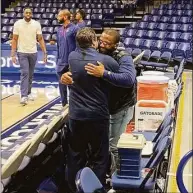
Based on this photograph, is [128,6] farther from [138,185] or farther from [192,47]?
[138,185]

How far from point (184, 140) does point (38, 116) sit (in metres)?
2.28

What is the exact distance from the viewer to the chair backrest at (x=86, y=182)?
2646mm

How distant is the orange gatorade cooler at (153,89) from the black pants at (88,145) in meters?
1.37

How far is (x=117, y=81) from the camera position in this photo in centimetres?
358

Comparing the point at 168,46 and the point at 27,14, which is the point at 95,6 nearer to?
the point at 168,46

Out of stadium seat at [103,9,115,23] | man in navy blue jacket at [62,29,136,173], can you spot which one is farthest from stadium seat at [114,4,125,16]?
man in navy blue jacket at [62,29,136,173]

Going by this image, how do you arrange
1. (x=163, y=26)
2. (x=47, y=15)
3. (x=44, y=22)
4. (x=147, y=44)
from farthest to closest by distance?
(x=47, y=15), (x=44, y=22), (x=163, y=26), (x=147, y=44)

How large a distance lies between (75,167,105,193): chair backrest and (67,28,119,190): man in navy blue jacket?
2.75 ft

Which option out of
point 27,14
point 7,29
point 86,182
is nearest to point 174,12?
point 7,29

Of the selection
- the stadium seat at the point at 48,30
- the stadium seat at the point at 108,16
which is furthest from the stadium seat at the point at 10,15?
the stadium seat at the point at 108,16

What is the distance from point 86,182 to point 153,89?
8.18 ft

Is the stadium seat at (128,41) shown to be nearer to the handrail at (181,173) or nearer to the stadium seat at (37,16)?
the stadium seat at (37,16)

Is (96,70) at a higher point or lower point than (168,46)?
higher

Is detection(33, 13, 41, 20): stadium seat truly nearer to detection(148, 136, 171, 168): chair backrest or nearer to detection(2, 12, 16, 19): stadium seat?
detection(2, 12, 16, 19): stadium seat
